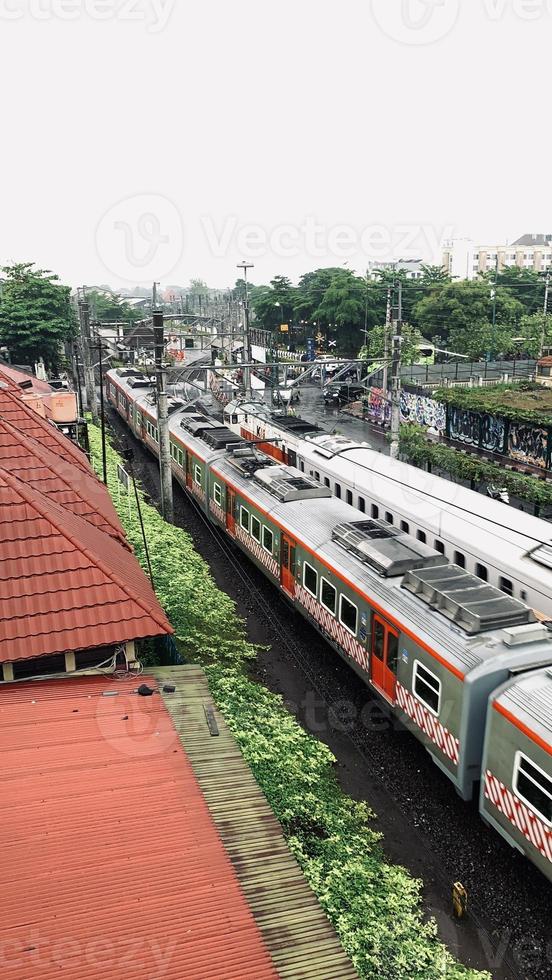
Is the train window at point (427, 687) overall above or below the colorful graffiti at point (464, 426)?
above

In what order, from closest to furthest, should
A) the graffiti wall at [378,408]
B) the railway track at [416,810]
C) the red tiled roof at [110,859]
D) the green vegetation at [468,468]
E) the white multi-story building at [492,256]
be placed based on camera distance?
the red tiled roof at [110,859] → the railway track at [416,810] → the green vegetation at [468,468] → the graffiti wall at [378,408] → the white multi-story building at [492,256]

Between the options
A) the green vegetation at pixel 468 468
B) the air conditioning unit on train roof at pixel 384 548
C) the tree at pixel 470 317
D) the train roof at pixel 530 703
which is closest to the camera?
the train roof at pixel 530 703

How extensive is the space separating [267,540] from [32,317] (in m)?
41.1

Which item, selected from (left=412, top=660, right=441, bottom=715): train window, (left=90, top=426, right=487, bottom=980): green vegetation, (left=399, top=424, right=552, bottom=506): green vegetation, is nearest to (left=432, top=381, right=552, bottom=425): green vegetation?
(left=399, top=424, right=552, bottom=506): green vegetation

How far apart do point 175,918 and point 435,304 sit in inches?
2377

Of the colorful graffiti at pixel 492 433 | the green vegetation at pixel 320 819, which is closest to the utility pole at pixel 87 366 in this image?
the colorful graffiti at pixel 492 433

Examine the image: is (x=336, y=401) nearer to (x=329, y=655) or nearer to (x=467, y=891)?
(x=329, y=655)

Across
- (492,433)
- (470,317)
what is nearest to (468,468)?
(492,433)

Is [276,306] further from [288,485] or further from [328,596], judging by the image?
[328,596]

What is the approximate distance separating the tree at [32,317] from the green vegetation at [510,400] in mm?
29623

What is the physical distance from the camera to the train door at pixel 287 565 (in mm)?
16391

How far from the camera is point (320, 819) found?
33.8ft

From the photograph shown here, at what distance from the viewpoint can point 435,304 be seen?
60812mm

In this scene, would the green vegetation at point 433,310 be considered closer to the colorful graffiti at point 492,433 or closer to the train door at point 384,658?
the colorful graffiti at point 492,433
